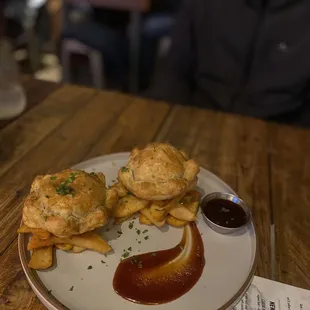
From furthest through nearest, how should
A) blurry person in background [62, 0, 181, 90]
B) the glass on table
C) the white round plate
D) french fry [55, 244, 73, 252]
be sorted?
blurry person in background [62, 0, 181, 90]
the glass on table
french fry [55, 244, 73, 252]
the white round plate

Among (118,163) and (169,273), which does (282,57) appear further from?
(169,273)

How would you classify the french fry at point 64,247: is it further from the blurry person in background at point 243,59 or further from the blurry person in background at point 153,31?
→ the blurry person in background at point 153,31

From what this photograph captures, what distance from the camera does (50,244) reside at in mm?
1268

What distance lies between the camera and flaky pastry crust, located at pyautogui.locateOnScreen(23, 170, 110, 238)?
121 centimetres

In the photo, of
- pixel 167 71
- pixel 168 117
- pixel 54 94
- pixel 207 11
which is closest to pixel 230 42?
pixel 207 11

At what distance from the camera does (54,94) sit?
2.36 m

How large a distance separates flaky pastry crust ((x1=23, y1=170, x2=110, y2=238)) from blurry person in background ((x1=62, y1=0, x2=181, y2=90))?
3.49 metres

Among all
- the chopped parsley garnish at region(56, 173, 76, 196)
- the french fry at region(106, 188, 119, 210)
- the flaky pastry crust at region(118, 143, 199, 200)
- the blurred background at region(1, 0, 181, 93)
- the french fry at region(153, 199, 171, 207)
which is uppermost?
the chopped parsley garnish at region(56, 173, 76, 196)

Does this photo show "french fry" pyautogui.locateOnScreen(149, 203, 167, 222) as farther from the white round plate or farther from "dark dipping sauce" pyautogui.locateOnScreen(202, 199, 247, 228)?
"dark dipping sauce" pyautogui.locateOnScreen(202, 199, 247, 228)

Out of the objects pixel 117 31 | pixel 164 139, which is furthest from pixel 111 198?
pixel 117 31

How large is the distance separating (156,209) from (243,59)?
1.76 meters

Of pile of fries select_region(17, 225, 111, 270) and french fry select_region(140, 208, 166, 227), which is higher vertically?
pile of fries select_region(17, 225, 111, 270)

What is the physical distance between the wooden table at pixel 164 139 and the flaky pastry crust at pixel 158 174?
1.22 ft

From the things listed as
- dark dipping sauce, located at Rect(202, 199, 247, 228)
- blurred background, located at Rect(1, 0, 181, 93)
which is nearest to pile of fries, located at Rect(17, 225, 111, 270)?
dark dipping sauce, located at Rect(202, 199, 247, 228)
